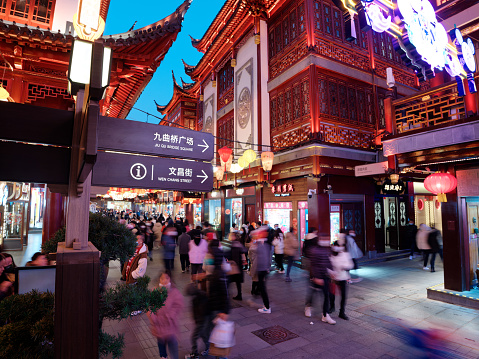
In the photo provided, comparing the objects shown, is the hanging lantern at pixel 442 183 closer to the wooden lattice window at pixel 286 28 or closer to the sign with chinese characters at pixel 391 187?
the sign with chinese characters at pixel 391 187

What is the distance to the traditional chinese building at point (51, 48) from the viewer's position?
6.66m

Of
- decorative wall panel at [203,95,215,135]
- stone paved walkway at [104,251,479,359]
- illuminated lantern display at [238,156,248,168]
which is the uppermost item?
decorative wall panel at [203,95,215,135]

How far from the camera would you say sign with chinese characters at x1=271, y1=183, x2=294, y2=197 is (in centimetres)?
1434

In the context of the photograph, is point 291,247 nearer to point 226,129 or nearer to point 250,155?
point 250,155

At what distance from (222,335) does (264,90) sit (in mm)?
14278

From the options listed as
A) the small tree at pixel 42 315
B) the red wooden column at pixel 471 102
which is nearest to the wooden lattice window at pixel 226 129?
the red wooden column at pixel 471 102

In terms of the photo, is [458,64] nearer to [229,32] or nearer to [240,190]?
[240,190]

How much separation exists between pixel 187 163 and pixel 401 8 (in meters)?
6.27

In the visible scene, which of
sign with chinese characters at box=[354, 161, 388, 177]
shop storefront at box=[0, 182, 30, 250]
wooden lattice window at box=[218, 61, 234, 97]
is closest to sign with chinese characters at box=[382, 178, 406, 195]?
sign with chinese characters at box=[354, 161, 388, 177]

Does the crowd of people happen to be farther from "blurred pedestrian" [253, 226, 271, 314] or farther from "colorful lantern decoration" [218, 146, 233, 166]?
"colorful lantern decoration" [218, 146, 233, 166]

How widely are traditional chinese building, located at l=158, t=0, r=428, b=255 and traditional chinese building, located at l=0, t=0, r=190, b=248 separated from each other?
5.00 meters

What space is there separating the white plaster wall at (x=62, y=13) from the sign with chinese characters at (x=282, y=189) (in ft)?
36.1

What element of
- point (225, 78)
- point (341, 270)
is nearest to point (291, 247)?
point (341, 270)

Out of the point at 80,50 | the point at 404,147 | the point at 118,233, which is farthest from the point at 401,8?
the point at 118,233
